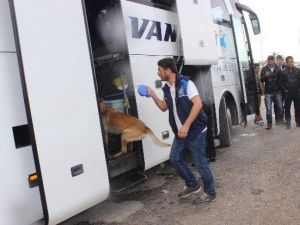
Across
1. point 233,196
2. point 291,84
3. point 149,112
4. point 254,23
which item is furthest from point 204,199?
point 291,84

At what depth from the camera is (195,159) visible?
4699 millimetres

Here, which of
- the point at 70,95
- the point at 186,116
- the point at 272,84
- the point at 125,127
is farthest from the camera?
the point at 272,84

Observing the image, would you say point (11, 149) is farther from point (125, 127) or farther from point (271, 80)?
point (271, 80)

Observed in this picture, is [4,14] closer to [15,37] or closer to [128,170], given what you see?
[15,37]

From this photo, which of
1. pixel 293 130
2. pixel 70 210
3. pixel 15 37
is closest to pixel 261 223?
pixel 70 210

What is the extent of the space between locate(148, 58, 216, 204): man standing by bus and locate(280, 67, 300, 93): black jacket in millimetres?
5842

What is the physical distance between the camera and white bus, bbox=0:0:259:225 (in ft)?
10.6

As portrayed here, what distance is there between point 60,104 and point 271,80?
298 inches

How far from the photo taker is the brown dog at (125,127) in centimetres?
497

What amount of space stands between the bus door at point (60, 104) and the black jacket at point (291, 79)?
704 cm

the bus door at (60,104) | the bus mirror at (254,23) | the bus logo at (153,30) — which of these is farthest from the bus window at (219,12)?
the bus door at (60,104)

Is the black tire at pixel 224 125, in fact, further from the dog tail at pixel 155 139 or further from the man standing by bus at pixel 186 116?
the man standing by bus at pixel 186 116

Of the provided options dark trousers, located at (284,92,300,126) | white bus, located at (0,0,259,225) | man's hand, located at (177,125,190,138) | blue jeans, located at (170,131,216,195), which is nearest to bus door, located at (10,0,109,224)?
white bus, located at (0,0,259,225)

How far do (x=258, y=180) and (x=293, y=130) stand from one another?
4.20 meters
